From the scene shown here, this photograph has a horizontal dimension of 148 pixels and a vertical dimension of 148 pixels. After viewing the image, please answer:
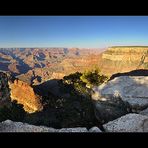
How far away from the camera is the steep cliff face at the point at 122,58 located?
78.9m

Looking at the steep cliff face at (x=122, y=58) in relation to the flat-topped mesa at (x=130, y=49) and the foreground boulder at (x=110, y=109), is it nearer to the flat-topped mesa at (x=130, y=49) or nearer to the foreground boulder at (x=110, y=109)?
the flat-topped mesa at (x=130, y=49)

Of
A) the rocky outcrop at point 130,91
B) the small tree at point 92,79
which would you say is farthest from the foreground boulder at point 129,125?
the small tree at point 92,79

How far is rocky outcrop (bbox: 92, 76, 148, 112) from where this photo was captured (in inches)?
335

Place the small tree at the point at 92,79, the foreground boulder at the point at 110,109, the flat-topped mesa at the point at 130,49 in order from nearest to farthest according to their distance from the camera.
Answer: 1. the foreground boulder at the point at 110,109
2. the small tree at the point at 92,79
3. the flat-topped mesa at the point at 130,49

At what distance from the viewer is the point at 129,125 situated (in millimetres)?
6844

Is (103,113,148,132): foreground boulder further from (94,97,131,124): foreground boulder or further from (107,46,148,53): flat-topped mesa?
(107,46,148,53): flat-topped mesa

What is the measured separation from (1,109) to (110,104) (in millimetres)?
4468

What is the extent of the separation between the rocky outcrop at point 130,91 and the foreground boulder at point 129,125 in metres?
1.29

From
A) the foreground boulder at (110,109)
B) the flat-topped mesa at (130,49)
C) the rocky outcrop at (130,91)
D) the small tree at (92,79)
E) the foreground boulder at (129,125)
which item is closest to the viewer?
the foreground boulder at (129,125)

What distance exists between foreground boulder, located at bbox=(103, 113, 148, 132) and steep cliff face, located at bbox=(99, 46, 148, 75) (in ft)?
226

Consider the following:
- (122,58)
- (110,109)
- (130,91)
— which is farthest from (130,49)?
(110,109)

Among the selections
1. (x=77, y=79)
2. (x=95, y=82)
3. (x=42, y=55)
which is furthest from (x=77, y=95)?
(x=42, y=55)

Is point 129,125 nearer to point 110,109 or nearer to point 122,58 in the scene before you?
point 110,109

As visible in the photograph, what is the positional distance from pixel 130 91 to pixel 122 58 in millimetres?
80007
